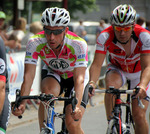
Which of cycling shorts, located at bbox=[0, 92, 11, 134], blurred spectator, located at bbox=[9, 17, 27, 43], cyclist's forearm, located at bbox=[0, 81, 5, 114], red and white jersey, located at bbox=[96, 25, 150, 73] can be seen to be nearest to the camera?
cyclist's forearm, located at bbox=[0, 81, 5, 114]

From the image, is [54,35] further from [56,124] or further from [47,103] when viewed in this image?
[56,124]

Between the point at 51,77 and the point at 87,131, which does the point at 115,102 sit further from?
the point at 87,131

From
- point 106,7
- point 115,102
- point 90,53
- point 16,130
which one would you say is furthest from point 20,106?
point 106,7

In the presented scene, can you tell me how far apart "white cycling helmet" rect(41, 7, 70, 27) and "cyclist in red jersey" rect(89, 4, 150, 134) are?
0.85 metres

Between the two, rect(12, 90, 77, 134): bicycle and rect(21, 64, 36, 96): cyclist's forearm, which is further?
rect(21, 64, 36, 96): cyclist's forearm

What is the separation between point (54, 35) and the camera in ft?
15.8

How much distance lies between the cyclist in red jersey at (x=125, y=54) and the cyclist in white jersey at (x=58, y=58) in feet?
1.22

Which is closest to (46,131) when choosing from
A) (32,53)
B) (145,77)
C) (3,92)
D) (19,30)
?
(3,92)

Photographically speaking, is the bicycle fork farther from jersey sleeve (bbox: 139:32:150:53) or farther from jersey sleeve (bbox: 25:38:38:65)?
jersey sleeve (bbox: 139:32:150:53)

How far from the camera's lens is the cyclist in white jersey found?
482 centimetres

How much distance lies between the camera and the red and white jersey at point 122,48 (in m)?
5.59

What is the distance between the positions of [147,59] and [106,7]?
2338 inches

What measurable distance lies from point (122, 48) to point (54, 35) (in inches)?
51.3

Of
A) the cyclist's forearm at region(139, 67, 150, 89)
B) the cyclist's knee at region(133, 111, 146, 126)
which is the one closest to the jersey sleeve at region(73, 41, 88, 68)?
the cyclist's forearm at region(139, 67, 150, 89)
